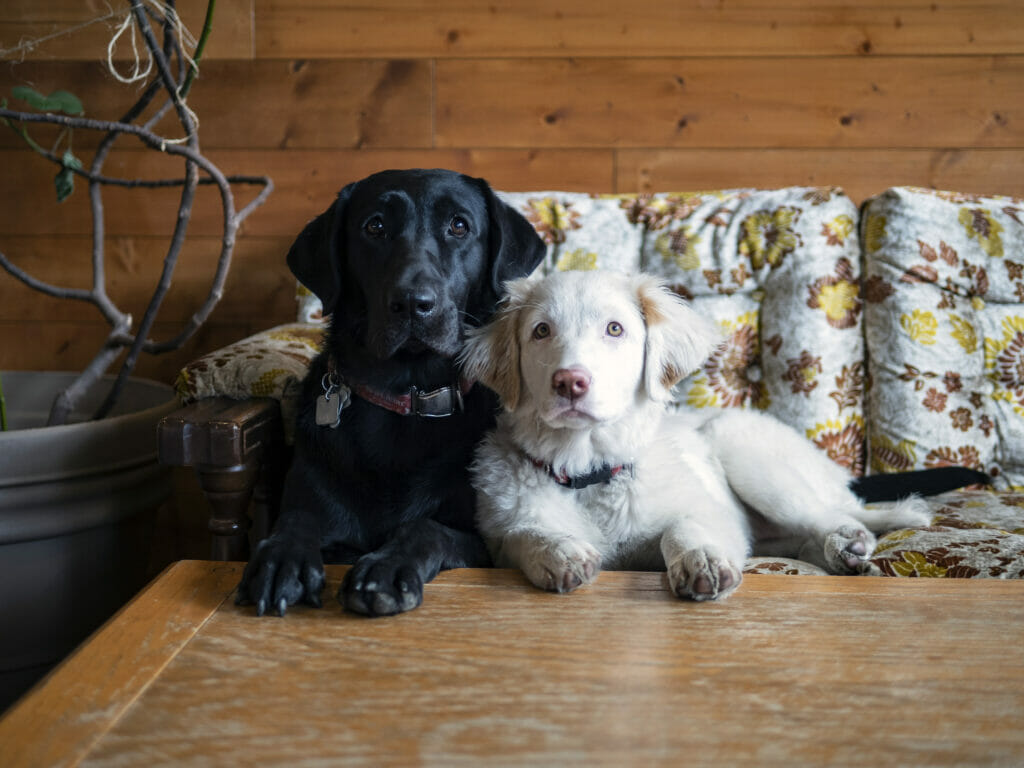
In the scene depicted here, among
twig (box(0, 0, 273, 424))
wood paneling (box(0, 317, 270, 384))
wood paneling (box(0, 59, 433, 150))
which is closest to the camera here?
twig (box(0, 0, 273, 424))

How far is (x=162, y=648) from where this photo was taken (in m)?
0.90

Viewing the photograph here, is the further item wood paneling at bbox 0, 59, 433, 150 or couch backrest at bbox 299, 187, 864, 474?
wood paneling at bbox 0, 59, 433, 150

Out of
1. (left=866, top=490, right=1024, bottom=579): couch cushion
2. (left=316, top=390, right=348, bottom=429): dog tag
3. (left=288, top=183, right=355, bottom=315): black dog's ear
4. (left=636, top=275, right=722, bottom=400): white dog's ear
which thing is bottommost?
(left=866, top=490, right=1024, bottom=579): couch cushion

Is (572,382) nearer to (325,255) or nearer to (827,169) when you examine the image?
(325,255)

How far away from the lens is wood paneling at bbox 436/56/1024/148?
7.64ft

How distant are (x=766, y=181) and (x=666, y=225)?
0.56 meters

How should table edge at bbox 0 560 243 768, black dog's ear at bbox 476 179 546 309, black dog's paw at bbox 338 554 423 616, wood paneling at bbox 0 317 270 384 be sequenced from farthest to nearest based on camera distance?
wood paneling at bbox 0 317 270 384, black dog's ear at bbox 476 179 546 309, black dog's paw at bbox 338 554 423 616, table edge at bbox 0 560 243 768

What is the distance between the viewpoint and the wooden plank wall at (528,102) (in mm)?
2330

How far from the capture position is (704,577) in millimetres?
1056

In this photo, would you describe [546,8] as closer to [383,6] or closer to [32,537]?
[383,6]

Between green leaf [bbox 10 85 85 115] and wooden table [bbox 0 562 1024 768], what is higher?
green leaf [bbox 10 85 85 115]

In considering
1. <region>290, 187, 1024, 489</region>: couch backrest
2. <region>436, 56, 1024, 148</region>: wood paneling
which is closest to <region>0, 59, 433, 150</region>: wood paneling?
<region>436, 56, 1024, 148</region>: wood paneling

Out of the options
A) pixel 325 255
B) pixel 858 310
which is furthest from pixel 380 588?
pixel 858 310

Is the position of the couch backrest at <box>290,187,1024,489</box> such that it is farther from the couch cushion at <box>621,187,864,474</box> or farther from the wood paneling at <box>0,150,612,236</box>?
the wood paneling at <box>0,150,612,236</box>
